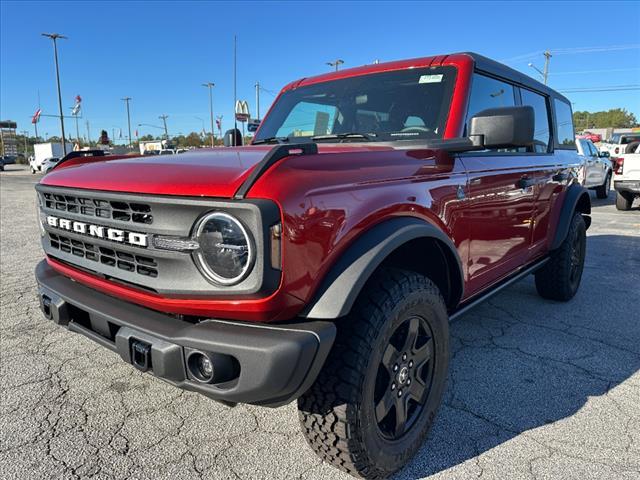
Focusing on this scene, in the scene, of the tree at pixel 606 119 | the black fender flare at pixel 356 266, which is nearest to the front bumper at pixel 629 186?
the black fender flare at pixel 356 266

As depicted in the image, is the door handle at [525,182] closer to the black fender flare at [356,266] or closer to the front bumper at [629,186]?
the black fender flare at [356,266]

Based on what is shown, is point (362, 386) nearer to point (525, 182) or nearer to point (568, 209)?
point (525, 182)

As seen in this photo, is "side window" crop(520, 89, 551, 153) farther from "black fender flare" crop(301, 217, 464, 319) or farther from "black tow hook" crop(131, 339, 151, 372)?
"black tow hook" crop(131, 339, 151, 372)

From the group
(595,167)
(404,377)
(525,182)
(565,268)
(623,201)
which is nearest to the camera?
(404,377)

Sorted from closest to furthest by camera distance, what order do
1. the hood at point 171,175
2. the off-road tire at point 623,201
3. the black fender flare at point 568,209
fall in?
the hood at point 171,175
the black fender flare at point 568,209
the off-road tire at point 623,201

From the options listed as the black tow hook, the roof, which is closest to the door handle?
the roof

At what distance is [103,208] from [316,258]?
0.95 metres

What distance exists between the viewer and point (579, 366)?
3.07 meters

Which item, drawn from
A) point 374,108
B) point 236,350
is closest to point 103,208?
point 236,350

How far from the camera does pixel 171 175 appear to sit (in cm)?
181

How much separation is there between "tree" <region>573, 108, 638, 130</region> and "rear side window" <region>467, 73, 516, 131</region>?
324ft

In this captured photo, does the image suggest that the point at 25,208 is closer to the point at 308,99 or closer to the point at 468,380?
the point at 308,99

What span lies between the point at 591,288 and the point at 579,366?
2226 mm

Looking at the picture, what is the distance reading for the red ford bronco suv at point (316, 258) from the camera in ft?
5.24
